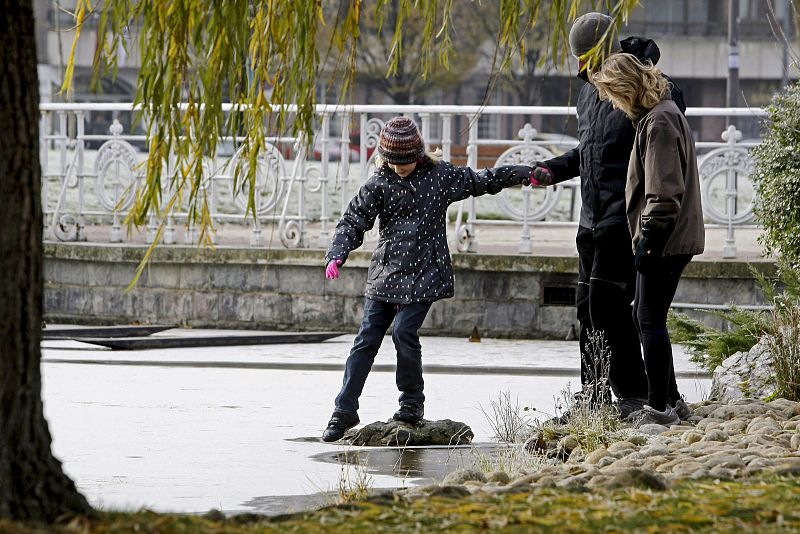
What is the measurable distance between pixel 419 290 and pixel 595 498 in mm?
2516

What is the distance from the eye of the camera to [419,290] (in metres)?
6.73

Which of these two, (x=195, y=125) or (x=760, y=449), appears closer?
(x=195, y=125)

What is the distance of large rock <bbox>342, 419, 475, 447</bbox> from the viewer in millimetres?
6555

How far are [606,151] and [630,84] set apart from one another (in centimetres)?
46

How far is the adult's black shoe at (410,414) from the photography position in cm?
672

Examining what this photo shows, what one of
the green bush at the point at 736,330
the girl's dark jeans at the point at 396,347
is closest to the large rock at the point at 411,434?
the girl's dark jeans at the point at 396,347

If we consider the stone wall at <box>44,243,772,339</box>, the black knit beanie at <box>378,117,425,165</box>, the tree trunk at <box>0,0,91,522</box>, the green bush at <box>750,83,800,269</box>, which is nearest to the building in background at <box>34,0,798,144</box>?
the stone wall at <box>44,243,772,339</box>

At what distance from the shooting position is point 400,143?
22.1 ft

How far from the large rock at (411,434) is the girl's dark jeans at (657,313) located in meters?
0.87

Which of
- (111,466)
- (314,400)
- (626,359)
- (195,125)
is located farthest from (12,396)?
(314,400)

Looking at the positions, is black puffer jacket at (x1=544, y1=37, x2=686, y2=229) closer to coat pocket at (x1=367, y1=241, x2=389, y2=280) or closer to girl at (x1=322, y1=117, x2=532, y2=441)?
girl at (x1=322, y1=117, x2=532, y2=441)

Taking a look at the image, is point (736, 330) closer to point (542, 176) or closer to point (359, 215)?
point (542, 176)

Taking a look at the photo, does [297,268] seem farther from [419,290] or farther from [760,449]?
[760,449]

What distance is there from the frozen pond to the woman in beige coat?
3.05ft
